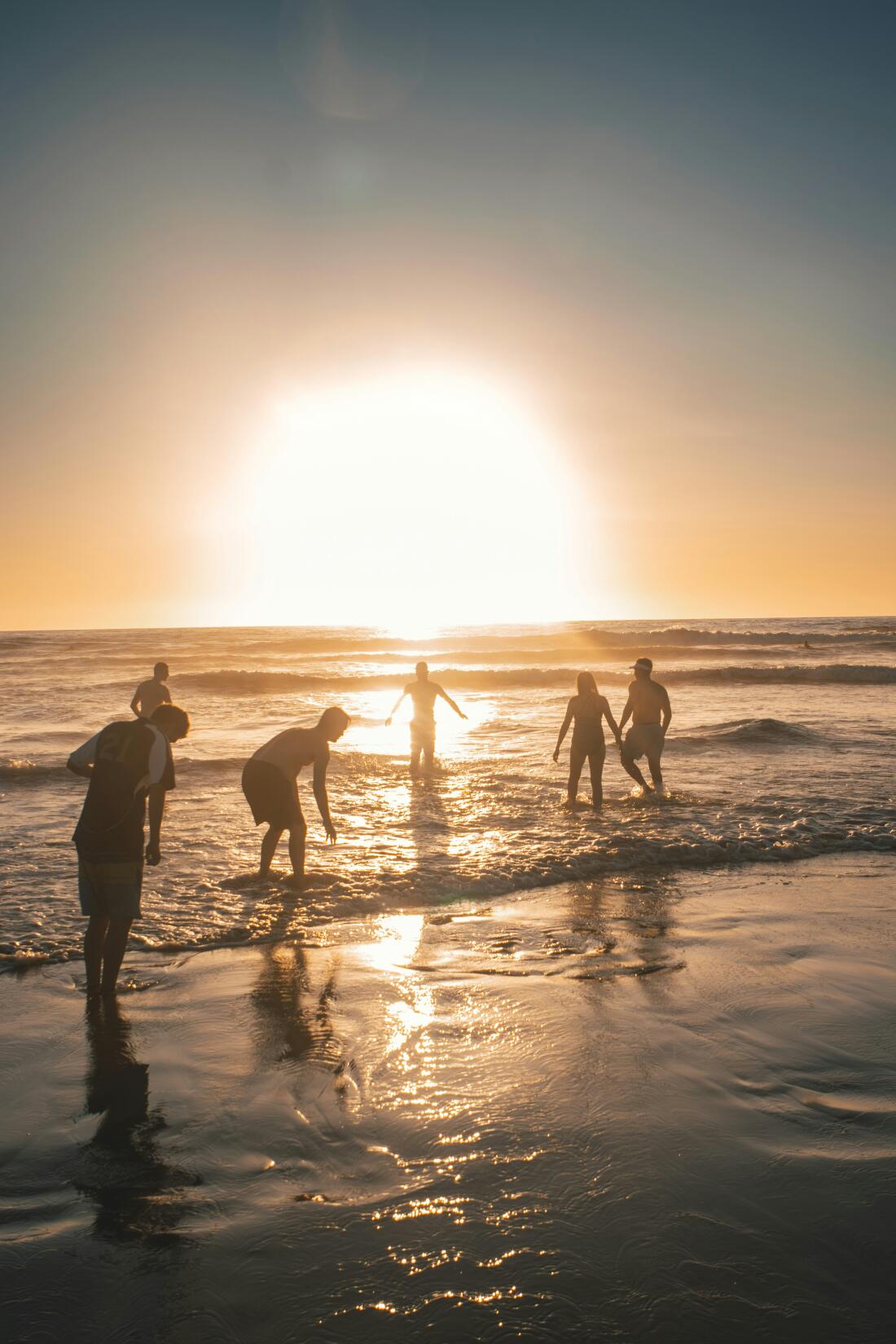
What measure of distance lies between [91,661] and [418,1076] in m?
51.3

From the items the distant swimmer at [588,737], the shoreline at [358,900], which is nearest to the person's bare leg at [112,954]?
the shoreline at [358,900]

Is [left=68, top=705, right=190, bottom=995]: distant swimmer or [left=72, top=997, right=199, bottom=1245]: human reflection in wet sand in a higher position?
[left=68, top=705, right=190, bottom=995]: distant swimmer

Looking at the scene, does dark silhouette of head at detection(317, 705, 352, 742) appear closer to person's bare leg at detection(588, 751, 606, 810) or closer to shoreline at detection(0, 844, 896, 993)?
shoreline at detection(0, 844, 896, 993)

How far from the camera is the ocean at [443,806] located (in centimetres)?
783

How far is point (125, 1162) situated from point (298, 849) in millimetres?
4347

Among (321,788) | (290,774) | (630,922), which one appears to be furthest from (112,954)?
(630,922)

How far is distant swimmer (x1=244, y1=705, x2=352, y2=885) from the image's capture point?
763 cm

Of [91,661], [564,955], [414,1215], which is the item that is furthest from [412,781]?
[91,661]

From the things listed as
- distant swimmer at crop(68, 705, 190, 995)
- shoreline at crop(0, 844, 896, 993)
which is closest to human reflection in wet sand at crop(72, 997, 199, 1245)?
distant swimmer at crop(68, 705, 190, 995)

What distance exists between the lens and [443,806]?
1253 centimetres

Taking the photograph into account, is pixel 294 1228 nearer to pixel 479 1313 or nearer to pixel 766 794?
pixel 479 1313

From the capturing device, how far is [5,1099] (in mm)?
4094

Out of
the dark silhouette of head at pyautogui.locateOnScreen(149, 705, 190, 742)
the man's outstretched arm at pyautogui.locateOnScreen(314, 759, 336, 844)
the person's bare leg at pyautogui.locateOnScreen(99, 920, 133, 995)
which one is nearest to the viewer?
the person's bare leg at pyautogui.locateOnScreen(99, 920, 133, 995)

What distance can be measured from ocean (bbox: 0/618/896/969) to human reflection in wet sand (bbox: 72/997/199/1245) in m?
2.20
